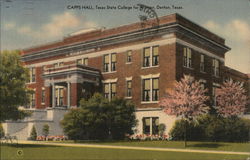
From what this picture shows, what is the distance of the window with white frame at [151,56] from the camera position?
26109 millimetres

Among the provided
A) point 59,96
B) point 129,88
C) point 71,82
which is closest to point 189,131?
point 129,88

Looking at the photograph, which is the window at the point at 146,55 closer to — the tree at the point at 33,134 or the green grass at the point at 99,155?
the tree at the point at 33,134

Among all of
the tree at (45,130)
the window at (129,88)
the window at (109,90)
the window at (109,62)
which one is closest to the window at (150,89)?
the window at (129,88)

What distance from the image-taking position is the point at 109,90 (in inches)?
1113

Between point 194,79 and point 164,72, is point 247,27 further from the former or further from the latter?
point 164,72

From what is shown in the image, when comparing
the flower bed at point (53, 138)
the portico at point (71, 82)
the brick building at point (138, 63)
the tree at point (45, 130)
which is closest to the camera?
the brick building at point (138, 63)

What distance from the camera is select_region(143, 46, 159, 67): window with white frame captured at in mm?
26109

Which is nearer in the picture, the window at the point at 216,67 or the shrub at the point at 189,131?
the shrub at the point at 189,131

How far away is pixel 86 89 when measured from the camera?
1164 inches

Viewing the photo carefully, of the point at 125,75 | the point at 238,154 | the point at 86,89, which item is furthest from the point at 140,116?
the point at 238,154

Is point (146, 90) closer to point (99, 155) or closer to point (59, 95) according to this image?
point (59, 95)

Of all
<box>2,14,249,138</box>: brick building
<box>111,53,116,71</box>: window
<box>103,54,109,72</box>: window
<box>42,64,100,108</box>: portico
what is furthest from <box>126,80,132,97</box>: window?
Answer: <box>42,64,100,108</box>: portico

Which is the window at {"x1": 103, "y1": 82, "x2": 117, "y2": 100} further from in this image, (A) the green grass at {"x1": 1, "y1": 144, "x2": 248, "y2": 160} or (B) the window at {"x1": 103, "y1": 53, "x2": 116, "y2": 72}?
(A) the green grass at {"x1": 1, "y1": 144, "x2": 248, "y2": 160}

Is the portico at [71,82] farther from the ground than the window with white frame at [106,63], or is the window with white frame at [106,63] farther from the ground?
the window with white frame at [106,63]
